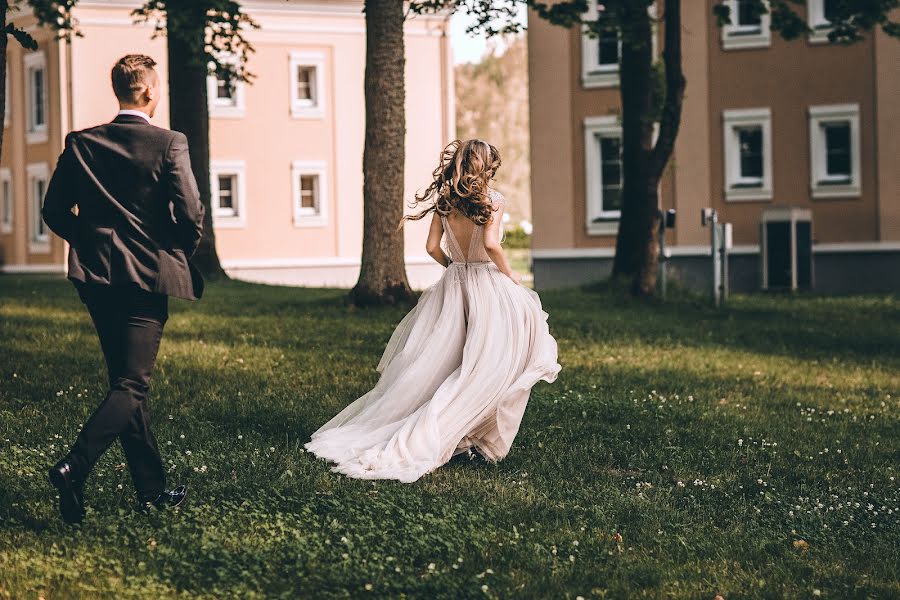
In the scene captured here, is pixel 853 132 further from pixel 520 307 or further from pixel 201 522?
pixel 201 522

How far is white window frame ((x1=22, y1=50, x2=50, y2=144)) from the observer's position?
42.5 m

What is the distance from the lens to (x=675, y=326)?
660 inches

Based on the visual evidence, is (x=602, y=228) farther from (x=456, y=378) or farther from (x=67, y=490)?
(x=67, y=490)

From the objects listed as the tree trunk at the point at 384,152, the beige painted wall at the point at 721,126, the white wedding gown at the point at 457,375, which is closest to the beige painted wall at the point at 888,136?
the beige painted wall at the point at 721,126

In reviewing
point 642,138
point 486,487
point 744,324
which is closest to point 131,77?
point 486,487

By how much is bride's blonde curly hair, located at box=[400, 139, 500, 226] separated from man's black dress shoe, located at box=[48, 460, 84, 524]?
9.17 feet

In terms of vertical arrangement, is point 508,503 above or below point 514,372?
below

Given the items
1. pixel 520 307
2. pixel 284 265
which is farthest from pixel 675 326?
pixel 284 265

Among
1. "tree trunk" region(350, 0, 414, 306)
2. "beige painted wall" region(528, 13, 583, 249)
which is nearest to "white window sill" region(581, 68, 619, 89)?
"beige painted wall" region(528, 13, 583, 249)

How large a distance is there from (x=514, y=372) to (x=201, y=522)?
2.32 m

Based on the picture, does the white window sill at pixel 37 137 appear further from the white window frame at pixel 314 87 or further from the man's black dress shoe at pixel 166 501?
the man's black dress shoe at pixel 166 501

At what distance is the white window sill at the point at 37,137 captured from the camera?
4287cm

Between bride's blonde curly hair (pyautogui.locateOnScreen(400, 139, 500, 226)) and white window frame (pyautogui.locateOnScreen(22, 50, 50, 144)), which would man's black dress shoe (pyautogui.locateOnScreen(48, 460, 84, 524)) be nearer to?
bride's blonde curly hair (pyautogui.locateOnScreen(400, 139, 500, 226))

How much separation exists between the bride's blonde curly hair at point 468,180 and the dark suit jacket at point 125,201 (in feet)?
6.97
